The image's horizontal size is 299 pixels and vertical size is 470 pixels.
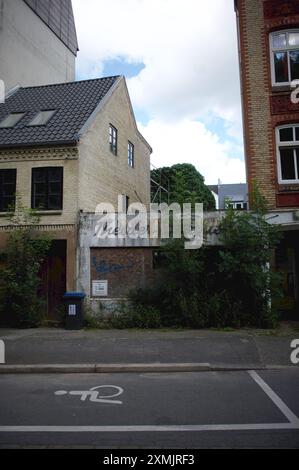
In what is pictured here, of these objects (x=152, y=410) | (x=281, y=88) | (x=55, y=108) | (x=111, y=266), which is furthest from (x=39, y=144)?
(x=152, y=410)

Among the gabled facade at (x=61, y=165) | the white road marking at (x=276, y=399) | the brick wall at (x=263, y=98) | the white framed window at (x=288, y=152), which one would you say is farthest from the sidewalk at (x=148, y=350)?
the white framed window at (x=288, y=152)

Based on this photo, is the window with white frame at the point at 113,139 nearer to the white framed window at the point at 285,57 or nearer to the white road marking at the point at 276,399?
the white framed window at the point at 285,57

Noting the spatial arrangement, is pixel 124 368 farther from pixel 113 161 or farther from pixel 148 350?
pixel 113 161

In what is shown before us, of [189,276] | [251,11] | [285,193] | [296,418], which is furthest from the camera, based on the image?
[251,11]

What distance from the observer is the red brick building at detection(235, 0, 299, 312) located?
13.4 meters

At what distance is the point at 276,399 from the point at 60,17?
26.6 meters

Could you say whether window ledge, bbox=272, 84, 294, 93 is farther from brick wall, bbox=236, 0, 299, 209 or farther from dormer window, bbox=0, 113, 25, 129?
dormer window, bbox=0, 113, 25, 129

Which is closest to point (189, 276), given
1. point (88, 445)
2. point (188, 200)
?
point (188, 200)

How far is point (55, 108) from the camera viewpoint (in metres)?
17.0

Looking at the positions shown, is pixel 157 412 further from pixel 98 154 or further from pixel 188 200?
pixel 98 154

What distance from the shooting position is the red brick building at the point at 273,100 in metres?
13.4

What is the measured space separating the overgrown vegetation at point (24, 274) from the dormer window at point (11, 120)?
4361 millimetres

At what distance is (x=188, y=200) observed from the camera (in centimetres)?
1280

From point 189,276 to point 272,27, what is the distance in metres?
9.44
